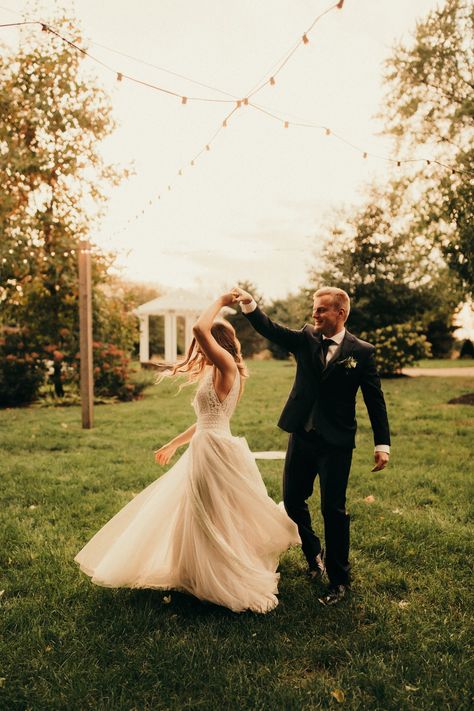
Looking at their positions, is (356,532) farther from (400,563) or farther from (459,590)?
(459,590)

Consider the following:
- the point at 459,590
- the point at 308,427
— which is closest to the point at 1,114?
the point at 308,427

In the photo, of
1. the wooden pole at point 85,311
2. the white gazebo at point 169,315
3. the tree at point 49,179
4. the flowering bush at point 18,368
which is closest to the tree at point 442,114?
the tree at point 49,179

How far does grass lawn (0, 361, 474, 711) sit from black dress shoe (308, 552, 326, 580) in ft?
0.28

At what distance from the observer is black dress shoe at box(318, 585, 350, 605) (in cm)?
374

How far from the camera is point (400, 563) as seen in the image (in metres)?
4.41

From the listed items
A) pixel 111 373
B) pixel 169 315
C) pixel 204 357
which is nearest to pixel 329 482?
pixel 204 357

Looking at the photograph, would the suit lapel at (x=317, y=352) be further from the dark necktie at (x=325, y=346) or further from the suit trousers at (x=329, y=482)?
the suit trousers at (x=329, y=482)

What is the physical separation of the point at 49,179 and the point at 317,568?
12436 mm

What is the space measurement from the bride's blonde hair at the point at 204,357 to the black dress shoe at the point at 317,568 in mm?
1396

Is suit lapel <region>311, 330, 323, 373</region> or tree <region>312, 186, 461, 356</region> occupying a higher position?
tree <region>312, 186, 461, 356</region>

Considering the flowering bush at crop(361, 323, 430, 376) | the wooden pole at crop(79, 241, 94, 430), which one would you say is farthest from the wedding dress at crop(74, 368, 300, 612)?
the flowering bush at crop(361, 323, 430, 376)

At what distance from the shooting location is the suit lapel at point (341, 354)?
150 inches

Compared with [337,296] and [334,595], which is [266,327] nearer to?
[337,296]

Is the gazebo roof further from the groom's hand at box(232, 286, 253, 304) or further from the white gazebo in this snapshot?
the groom's hand at box(232, 286, 253, 304)
